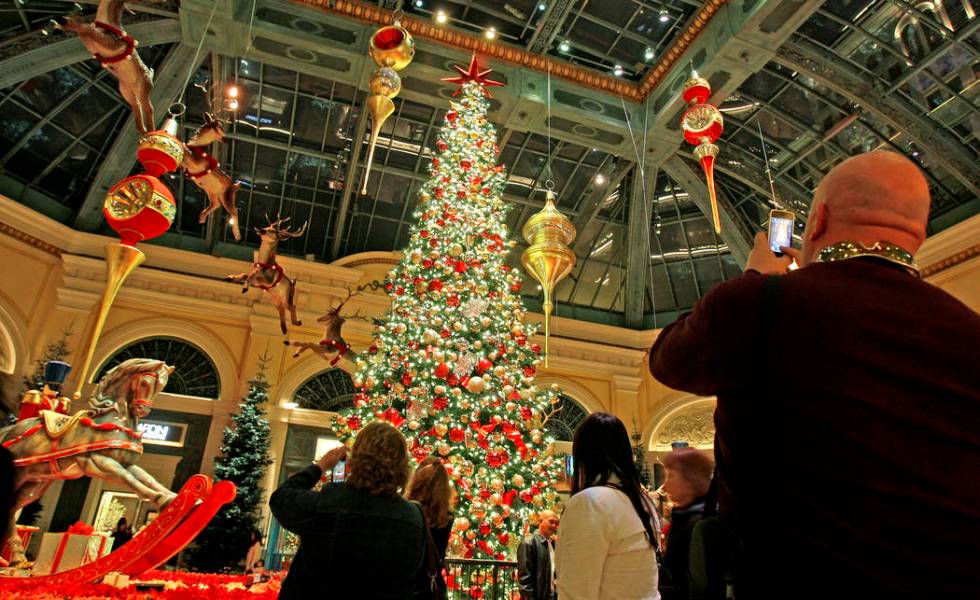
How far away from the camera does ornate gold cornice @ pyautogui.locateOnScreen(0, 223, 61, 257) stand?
11.5m

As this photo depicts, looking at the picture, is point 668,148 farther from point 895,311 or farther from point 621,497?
point 895,311

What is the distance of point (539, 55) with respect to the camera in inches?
448

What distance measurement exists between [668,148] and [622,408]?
23.4 ft

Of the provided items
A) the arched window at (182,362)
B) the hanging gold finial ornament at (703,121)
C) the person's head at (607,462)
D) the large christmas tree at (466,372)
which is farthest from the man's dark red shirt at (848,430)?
the arched window at (182,362)

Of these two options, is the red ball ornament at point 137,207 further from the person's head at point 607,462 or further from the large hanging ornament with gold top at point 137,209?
the person's head at point 607,462

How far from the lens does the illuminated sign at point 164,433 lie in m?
11.9

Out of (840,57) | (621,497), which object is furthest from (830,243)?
(840,57)

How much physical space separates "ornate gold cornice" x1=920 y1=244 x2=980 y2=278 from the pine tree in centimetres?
1350

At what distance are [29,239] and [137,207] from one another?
9704 mm

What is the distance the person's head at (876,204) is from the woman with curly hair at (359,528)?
174 cm

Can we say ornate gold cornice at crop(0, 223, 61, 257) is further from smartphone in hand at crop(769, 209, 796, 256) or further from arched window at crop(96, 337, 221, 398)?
smartphone in hand at crop(769, 209, 796, 256)

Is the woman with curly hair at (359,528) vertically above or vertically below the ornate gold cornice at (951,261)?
below

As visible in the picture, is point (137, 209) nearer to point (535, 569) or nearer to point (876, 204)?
point (535, 569)

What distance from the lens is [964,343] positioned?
0.90 metres
